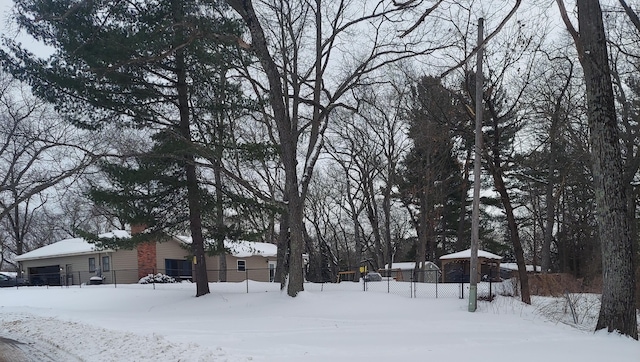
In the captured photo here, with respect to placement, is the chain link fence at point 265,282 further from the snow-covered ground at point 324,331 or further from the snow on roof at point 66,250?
the snow-covered ground at point 324,331

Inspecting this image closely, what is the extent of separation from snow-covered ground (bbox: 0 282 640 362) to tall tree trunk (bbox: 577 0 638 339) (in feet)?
1.99

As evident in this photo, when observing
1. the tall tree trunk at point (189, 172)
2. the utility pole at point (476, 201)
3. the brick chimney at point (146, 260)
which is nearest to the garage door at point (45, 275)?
the brick chimney at point (146, 260)

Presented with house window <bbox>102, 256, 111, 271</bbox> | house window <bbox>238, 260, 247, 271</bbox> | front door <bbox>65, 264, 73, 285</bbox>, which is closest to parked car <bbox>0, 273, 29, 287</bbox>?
front door <bbox>65, 264, 73, 285</bbox>

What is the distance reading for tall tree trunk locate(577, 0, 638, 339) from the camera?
10.9m

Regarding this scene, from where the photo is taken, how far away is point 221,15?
18141mm

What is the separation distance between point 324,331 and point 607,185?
6.63m

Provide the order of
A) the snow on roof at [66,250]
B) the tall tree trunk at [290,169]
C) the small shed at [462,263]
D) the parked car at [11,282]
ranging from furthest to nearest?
the parked car at [11,282] < the snow on roof at [66,250] < the small shed at [462,263] < the tall tree trunk at [290,169]

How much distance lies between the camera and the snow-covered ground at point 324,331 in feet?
29.6

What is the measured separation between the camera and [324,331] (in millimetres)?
11711

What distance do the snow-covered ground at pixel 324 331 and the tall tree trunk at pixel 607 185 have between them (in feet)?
1.99

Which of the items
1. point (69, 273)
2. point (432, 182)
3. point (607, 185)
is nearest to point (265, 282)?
point (432, 182)

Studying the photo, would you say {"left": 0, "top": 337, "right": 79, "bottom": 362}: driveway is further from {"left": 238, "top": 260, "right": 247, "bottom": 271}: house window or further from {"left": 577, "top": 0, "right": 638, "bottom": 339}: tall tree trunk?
{"left": 238, "top": 260, "right": 247, "bottom": 271}: house window

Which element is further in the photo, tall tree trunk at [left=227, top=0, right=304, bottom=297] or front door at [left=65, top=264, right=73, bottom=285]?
front door at [left=65, top=264, right=73, bottom=285]

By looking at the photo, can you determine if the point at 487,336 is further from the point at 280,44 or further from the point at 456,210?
the point at 456,210
